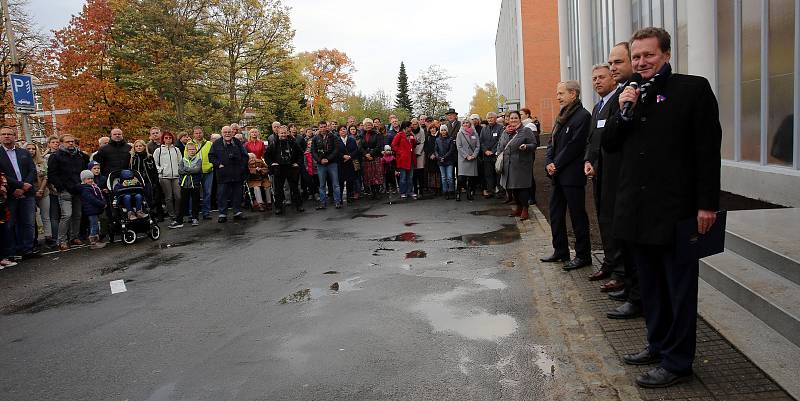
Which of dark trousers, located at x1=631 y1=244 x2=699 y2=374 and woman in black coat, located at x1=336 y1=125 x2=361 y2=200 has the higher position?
woman in black coat, located at x1=336 y1=125 x2=361 y2=200

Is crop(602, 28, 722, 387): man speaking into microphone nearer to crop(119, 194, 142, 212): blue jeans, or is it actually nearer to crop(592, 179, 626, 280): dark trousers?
crop(592, 179, 626, 280): dark trousers

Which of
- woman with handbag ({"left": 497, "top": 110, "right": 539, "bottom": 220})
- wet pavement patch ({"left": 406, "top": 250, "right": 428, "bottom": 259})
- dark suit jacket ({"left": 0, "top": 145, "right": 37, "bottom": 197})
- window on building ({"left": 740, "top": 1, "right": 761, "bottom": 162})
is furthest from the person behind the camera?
woman with handbag ({"left": 497, "top": 110, "right": 539, "bottom": 220})

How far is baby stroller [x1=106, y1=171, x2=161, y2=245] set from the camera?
11094 mm

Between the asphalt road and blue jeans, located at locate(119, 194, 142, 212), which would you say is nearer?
the asphalt road

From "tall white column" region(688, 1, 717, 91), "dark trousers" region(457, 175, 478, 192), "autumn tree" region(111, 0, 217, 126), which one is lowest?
"dark trousers" region(457, 175, 478, 192)

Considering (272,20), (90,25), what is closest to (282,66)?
(272,20)

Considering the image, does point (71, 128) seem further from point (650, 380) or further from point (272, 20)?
point (650, 380)

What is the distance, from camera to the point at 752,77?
9.92m

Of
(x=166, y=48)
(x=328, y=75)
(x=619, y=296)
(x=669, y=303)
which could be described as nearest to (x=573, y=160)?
(x=619, y=296)

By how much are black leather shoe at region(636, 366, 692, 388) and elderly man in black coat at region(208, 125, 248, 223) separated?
11.0 m

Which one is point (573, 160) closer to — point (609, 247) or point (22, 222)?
point (609, 247)

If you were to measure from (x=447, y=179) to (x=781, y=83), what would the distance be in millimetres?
7736

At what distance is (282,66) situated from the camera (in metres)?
35.2

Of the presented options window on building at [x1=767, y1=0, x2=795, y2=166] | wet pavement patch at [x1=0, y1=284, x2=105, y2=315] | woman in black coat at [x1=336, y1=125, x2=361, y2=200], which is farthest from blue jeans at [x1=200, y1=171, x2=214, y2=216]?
window on building at [x1=767, y1=0, x2=795, y2=166]
